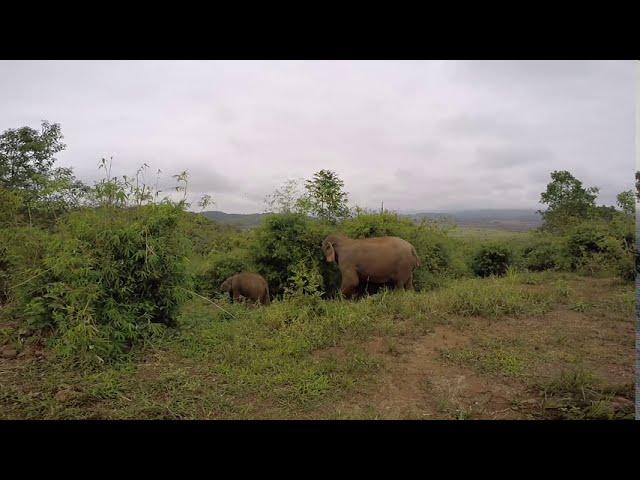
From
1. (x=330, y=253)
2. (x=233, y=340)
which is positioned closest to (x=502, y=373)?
(x=233, y=340)

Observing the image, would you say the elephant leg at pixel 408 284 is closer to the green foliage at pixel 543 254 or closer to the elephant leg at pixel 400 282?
the elephant leg at pixel 400 282

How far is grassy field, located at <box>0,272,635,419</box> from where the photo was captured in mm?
2982

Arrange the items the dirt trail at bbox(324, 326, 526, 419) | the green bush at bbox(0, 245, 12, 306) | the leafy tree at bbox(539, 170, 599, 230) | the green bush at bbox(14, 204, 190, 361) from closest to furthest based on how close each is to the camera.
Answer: the dirt trail at bbox(324, 326, 526, 419) → the green bush at bbox(14, 204, 190, 361) → the green bush at bbox(0, 245, 12, 306) → the leafy tree at bbox(539, 170, 599, 230)

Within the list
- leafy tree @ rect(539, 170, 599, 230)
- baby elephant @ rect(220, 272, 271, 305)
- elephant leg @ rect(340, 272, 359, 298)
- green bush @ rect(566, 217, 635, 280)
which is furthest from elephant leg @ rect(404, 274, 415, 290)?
leafy tree @ rect(539, 170, 599, 230)

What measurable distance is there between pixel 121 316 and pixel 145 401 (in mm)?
1370

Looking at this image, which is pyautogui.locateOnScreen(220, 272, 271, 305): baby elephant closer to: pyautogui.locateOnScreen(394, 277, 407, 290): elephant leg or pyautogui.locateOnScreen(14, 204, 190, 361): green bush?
pyautogui.locateOnScreen(394, 277, 407, 290): elephant leg

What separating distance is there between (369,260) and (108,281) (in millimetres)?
5085

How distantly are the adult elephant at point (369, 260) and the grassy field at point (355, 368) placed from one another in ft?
7.11

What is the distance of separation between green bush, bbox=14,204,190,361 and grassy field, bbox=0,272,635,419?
0.90 ft

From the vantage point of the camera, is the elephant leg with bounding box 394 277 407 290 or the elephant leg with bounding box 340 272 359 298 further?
the elephant leg with bounding box 394 277 407 290

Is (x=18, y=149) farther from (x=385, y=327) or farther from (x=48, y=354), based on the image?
(x=385, y=327)

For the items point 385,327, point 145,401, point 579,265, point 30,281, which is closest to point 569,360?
point 385,327

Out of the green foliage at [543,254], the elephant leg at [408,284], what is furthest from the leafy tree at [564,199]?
the elephant leg at [408,284]

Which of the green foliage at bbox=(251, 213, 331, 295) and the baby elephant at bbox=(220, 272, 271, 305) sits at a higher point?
the green foliage at bbox=(251, 213, 331, 295)
